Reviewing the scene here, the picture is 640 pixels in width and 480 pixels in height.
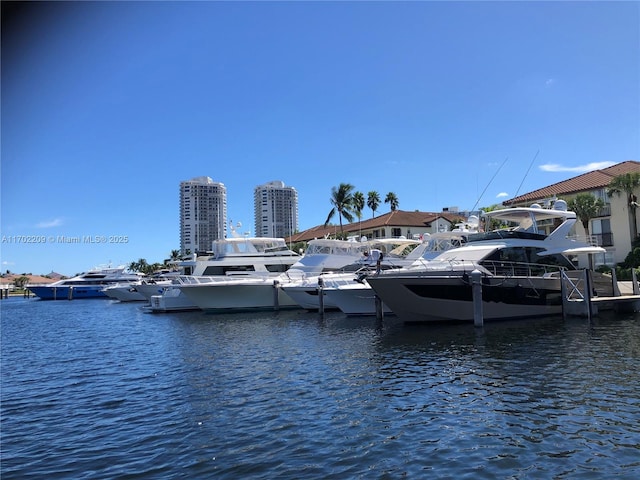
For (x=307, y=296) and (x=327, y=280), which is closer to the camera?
(x=327, y=280)

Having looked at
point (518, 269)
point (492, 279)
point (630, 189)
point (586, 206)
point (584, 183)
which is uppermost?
point (584, 183)

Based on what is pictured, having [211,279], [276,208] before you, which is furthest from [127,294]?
[276,208]

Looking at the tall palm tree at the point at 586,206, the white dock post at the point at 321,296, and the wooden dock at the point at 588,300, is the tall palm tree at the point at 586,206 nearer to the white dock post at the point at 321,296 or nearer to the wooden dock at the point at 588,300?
the wooden dock at the point at 588,300

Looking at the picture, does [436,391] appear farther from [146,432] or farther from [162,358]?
[162,358]

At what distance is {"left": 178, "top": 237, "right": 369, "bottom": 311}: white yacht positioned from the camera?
33156 mm

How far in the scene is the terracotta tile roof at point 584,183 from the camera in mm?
42875

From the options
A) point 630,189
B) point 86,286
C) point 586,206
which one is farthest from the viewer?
point 86,286

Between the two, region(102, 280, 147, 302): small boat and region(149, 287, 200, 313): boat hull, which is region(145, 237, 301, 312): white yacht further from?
region(102, 280, 147, 302): small boat

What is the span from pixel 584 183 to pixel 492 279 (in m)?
30.2

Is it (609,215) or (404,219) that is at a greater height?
(404,219)

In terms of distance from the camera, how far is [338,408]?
10.1 m

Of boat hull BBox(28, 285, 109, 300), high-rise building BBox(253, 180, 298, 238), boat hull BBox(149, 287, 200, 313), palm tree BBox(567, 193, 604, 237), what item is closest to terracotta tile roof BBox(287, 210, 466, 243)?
high-rise building BBox(253, 180, 298, 238)

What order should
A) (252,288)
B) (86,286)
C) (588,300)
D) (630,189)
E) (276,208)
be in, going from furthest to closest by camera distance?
(276,208) → (86,286) → (630,189) → (252,288) → (588,300)

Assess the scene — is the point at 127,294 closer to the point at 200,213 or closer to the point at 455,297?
the point at 455,297
